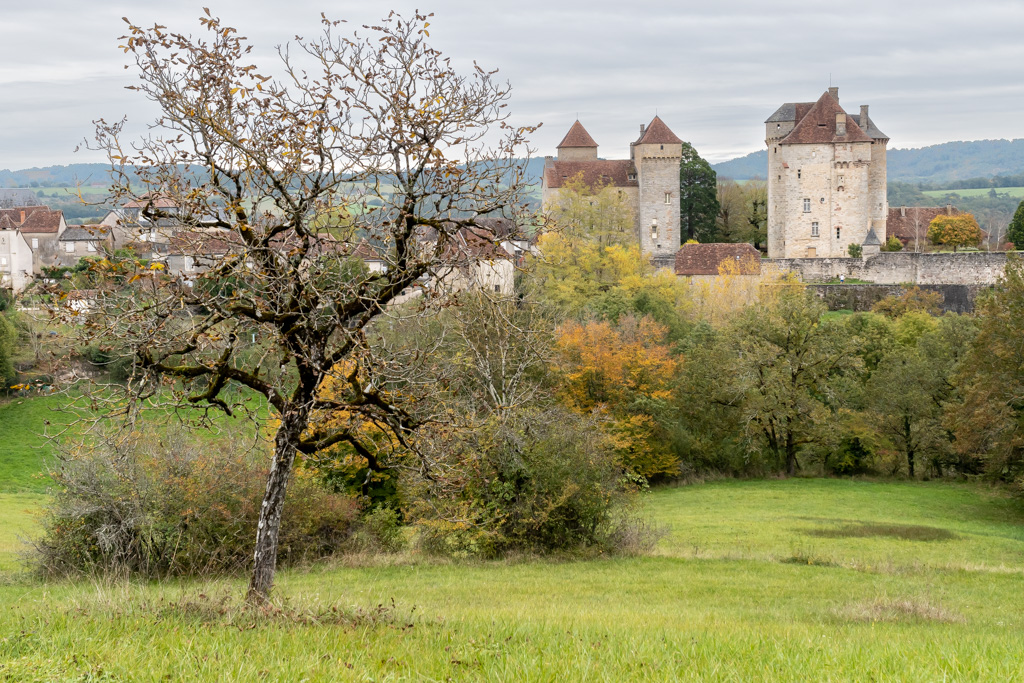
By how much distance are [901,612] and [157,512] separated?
10231 millimetres

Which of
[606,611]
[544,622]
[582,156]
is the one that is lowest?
[606,611]

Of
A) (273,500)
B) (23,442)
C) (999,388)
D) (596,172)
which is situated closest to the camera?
(273,500)

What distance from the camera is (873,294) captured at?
185ft

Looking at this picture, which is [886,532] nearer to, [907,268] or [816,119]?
[907,268]

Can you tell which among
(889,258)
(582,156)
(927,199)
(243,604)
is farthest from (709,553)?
(927,199)

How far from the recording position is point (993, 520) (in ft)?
85.3

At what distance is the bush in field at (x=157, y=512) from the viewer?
44.0 ft

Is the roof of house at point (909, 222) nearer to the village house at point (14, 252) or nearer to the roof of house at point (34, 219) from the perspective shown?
the roof of house at point (34, 219)

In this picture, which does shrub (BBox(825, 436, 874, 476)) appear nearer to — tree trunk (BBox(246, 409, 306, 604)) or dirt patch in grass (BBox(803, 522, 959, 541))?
dirt patch in grass (BBox(803, 522, 959, 541))

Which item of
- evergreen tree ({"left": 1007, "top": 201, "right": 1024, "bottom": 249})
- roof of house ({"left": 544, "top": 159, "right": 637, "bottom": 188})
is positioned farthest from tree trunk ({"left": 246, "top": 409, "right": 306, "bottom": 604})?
evergreen tree ({"left": 1007, "top": 201, "right": 1024, "bottom": 249})

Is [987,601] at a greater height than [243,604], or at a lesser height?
lesser


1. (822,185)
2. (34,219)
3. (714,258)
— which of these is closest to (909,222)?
(822,185)

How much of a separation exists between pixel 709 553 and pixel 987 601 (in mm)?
5577

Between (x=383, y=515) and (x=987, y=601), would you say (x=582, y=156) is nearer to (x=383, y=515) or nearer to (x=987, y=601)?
(x=383, y=515)
